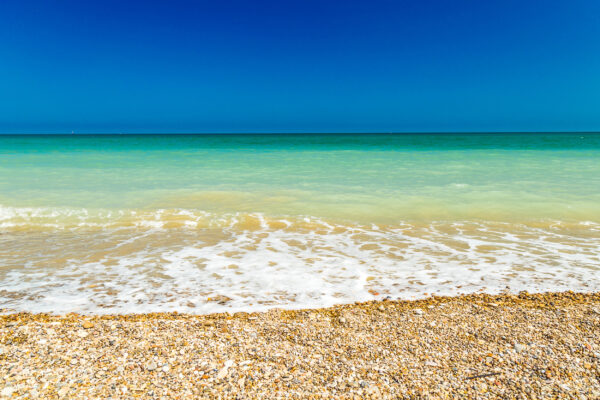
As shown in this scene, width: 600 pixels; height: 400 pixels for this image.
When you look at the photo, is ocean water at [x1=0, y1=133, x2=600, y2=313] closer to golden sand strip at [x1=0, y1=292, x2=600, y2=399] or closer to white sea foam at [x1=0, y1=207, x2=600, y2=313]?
white sea foam at [x1=0, y1=207, x2=600, y2=313]

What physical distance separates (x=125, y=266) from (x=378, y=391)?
355 cm

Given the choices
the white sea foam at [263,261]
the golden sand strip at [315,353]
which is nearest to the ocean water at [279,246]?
the white sea foam at [263,261]

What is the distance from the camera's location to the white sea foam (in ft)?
12.6

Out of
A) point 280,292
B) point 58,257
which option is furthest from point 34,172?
point 280,292

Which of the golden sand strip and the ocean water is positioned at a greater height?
the golden sand strip

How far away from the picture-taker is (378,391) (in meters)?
2.31

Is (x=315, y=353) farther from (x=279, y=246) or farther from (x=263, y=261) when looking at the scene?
(x=279, y=246)

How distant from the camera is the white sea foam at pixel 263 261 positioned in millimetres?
3838

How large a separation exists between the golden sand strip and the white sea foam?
455mm

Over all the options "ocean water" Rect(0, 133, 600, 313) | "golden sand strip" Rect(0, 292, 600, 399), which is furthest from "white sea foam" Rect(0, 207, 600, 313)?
"golden sand strip" Rect(0, 292, 600, 399)

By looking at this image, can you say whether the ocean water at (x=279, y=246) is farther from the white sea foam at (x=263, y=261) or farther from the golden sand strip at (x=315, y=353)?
the golden sand strip at (x=315, y=353)

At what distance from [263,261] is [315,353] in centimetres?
231

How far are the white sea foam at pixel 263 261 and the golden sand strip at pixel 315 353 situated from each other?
45cm

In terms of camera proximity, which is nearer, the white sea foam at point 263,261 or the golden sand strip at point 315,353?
the golden sand strip at point 315,353
